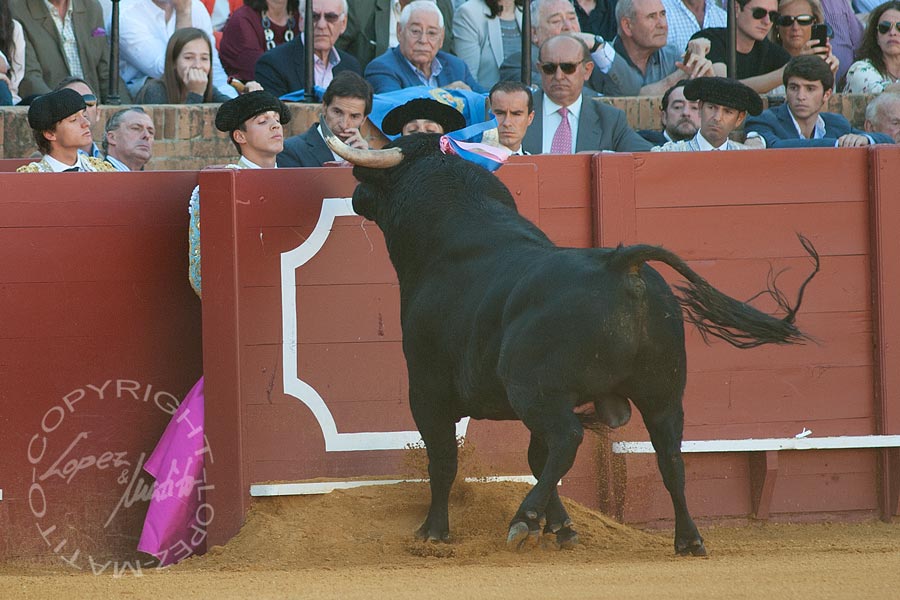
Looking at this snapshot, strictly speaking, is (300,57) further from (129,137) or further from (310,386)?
(310,386)

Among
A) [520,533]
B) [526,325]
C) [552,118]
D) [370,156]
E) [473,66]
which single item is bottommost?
[520,533]

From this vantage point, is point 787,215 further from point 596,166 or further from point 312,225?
point 312,225

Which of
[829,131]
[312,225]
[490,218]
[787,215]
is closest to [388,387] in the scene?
[312,225]

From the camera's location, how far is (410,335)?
5.34 metres

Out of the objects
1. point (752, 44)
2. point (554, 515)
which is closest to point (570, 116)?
point (752, 44)

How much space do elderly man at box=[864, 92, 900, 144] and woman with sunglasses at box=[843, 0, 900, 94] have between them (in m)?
0.95

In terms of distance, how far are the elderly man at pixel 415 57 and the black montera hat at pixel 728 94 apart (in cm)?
158

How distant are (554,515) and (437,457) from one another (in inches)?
20.3

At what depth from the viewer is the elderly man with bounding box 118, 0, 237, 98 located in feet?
28.5

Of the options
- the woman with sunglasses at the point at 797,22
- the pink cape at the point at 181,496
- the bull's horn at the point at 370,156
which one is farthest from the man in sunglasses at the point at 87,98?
the woman with sunglasses at the point at 797,22

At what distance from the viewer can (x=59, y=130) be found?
21.5ft

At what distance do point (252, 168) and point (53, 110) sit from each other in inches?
40.6

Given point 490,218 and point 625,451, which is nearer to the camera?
point 490,218

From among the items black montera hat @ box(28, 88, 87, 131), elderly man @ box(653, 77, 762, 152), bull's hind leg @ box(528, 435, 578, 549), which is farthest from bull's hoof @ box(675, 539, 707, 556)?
black montera hat @ box(28, 88, 87, 131)
